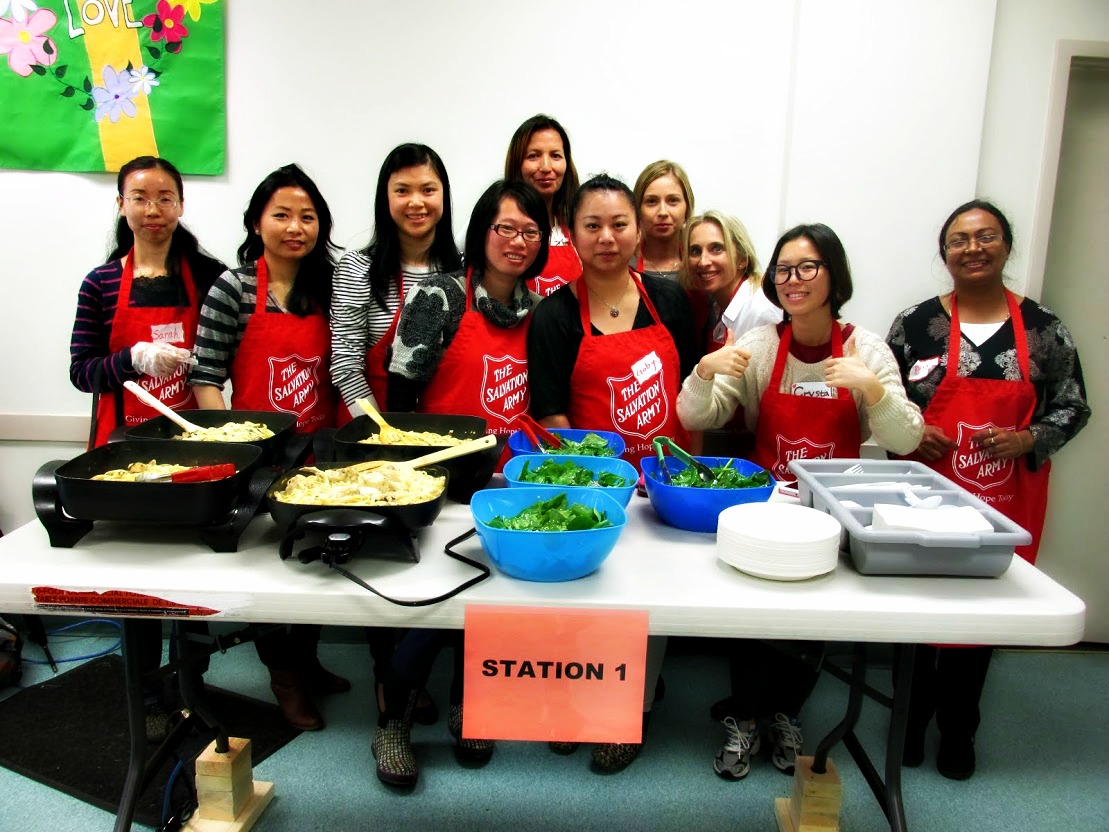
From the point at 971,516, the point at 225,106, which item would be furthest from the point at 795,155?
the point at 225,106

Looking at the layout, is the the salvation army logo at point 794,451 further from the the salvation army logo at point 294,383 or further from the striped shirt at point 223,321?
the striped shirt at point 223,321

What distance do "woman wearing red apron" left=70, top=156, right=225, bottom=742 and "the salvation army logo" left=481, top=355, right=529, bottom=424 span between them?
965mm

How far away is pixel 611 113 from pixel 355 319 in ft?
4.68

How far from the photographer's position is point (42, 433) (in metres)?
3.10

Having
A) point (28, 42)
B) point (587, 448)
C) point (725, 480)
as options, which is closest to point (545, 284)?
point (587, 448)

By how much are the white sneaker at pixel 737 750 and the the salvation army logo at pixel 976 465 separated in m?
1.03

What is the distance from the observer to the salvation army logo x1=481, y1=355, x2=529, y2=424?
217cm

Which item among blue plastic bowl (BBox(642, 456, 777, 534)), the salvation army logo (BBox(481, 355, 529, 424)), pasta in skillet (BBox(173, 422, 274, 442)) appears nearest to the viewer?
blue plastic bowl (BBox(642, 456, 777, 534))

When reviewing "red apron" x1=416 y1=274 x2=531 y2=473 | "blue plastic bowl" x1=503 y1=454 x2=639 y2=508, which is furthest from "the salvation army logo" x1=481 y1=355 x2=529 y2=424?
"blue plastic bowl" x1=503 y1=454 x2=639 y2=508

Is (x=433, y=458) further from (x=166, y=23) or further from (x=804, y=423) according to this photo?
(x=166, y=23)

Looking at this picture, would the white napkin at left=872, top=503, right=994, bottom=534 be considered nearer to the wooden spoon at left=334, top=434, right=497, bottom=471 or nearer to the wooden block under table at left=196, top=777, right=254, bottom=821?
the wooden spoon at left=334, top=434, right=497, bottom=471

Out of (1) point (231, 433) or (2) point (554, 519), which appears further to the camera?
(1) point (231, 433)

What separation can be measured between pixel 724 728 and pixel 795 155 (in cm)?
213

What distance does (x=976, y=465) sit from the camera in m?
2.28
